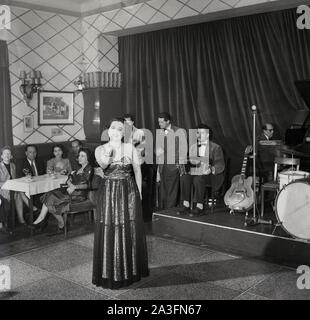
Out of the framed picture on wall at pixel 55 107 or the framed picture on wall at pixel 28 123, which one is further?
the framed picture on wall at pixel 55 107

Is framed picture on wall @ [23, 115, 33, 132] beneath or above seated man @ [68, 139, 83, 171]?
above

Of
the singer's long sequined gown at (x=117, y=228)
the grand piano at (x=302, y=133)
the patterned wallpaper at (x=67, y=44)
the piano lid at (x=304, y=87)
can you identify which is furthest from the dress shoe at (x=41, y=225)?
the piano lid at (x=304, y=87)

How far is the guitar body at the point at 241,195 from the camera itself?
5.51m

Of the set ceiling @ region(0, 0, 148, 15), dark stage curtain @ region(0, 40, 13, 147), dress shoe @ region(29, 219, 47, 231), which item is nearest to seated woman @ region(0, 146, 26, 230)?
dark stage curtain @ region(0, 40, 13, 147)

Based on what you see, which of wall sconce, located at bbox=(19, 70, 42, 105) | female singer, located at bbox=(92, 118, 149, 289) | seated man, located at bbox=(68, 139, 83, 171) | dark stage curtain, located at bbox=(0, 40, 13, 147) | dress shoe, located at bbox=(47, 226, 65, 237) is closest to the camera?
female singer, located at bbox=(92, 118, 149, 289)

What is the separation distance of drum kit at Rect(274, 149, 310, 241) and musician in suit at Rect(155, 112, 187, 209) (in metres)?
2.01

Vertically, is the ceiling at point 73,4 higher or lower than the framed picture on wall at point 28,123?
higher

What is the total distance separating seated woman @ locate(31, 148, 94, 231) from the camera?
5855 mm

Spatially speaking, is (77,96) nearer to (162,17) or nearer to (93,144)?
(93,144)

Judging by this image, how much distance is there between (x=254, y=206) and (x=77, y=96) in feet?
13.5

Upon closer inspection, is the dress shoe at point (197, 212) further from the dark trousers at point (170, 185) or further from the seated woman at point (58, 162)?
the seated woman at point (58, 162)

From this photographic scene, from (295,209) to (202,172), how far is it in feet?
5.40

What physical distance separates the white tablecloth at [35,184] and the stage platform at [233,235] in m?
1.49

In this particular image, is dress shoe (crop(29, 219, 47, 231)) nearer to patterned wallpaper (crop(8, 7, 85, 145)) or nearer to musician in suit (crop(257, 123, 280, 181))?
patterned wallpaper (crop(8, 7, 85, 145))
